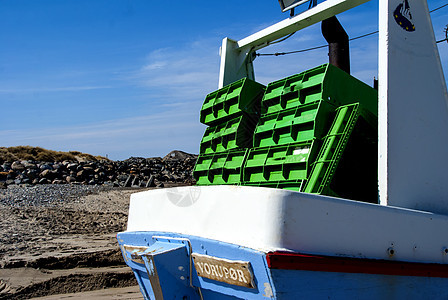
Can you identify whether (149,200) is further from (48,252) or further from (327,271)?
(48,252)

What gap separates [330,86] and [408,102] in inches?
39.2

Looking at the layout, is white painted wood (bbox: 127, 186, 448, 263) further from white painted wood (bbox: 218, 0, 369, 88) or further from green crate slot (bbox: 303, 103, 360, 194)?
white painted wood (bbox: 218, 0, 369, 88)

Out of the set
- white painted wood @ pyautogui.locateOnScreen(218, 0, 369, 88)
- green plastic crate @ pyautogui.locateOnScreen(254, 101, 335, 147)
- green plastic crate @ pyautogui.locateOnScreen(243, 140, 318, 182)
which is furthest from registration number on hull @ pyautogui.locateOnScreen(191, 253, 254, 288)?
white painted wood @ pyautogui.locateOnScreen(218, 0, 369, 88)

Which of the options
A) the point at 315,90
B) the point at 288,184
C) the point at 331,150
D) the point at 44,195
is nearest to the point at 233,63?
the point at 315,90

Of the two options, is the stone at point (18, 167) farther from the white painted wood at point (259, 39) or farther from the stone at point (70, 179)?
the white painted wood at point (259, 39)

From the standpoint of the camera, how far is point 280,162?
13.7 ft

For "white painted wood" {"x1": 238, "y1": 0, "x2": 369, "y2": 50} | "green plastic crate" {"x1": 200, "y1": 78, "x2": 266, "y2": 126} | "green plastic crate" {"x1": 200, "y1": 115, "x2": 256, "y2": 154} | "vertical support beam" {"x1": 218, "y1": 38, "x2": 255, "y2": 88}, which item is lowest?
"green plastic crate" {"x1": 200, "y1": 115, "x2": 256, "y2": 154}

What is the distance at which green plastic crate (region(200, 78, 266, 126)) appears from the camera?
507cm

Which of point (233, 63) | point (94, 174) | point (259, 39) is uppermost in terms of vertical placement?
point (259, 39)

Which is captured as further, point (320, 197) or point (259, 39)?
point (259, 39)

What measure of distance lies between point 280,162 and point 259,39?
231 cm

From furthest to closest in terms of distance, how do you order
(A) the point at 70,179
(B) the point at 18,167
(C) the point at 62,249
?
1. (B) the point at 18,167
2. (A) the point at 70,179
3. (C) the point at 62,249

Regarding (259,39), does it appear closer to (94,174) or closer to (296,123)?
(296,123)

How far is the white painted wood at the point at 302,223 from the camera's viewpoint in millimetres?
2457
